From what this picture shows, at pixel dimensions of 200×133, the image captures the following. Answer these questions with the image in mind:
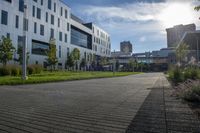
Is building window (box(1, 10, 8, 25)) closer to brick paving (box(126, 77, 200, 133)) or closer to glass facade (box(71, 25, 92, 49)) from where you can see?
glass facade (box(71, 25, 92, 49))

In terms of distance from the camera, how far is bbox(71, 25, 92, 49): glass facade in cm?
8471

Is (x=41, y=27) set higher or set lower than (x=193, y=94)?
higher

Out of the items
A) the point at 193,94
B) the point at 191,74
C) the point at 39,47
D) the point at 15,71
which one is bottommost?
the point at 193,94

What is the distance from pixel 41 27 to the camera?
60094 mm

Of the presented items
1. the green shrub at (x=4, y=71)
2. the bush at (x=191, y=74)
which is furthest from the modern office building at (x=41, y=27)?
the bush at (x=191, y=74)

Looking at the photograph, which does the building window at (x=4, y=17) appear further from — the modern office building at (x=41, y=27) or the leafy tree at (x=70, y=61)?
the leafy tree at (x=70, y=61)

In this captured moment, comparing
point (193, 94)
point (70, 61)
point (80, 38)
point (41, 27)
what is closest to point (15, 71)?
point (41, 27)

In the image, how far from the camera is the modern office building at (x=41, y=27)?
164 ft

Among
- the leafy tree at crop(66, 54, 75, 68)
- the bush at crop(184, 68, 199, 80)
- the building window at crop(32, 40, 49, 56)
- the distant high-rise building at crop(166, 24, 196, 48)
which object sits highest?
the distant high-rise building at crop(166, 24, 196, 48)

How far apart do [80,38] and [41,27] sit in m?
→ 31.1

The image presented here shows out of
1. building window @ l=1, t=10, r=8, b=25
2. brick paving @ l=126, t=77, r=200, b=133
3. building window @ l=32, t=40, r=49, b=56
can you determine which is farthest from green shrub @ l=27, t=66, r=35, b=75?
brick paving @ l=126, t=77, r=200, b=133

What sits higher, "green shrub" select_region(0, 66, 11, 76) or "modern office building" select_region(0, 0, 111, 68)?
"modern office building" select_region(0, 0, 111, 68)

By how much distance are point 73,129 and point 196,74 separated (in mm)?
12583

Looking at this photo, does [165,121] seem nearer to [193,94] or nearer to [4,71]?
[193,94]
